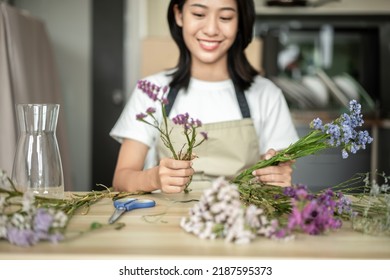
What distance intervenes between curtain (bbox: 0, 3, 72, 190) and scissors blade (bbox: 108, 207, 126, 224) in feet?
3.92

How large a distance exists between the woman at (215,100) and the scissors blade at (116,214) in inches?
19.3

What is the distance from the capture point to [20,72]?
254 centimetres

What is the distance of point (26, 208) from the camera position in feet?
2.92

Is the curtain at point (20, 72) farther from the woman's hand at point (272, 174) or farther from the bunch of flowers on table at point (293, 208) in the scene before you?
the bunch of flowers on table at point (293, 208)

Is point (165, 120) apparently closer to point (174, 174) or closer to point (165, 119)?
point (165, 119)

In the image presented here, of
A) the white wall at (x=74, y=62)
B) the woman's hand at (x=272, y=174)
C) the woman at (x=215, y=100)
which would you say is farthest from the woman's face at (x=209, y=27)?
the white wall at (x=74, y=62)

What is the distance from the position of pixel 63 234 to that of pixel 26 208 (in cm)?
9

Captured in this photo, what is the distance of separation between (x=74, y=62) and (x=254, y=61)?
1.58 metres

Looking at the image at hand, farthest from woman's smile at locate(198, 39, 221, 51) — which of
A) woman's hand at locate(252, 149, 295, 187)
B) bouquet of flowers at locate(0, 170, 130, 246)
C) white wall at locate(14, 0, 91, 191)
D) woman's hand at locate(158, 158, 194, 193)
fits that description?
white wall at locate(14, 0, 91, 191)

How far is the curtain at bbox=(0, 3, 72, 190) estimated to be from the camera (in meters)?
2.41

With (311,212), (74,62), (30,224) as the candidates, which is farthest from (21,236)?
(74,62)

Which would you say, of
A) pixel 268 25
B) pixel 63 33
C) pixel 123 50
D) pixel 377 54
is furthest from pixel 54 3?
pixel 377 54

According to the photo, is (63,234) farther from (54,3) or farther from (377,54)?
(54,3)

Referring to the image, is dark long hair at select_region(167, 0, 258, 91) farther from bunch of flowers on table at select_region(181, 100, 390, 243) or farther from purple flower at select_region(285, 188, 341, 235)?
purple flower at select_region(285, 188, 341, 235)
